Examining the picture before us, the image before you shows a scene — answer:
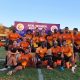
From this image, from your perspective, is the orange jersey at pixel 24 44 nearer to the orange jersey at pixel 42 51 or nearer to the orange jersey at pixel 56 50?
the orange jersey at pixel 42 51

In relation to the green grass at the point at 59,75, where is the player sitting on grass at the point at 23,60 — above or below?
above

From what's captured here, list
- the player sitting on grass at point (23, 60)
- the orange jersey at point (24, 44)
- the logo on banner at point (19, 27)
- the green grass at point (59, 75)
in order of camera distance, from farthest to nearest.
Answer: the logo on banner at point (19, 27) → the orange jersey at point (24, 44) → the player sitting on grass at point (23, 60) → the green grass at point (59, 75)

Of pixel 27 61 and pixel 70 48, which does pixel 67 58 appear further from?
pixel 27 61

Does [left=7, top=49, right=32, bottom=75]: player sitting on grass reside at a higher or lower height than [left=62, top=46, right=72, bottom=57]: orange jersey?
lower

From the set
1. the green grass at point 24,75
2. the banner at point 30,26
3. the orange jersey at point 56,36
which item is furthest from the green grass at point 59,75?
the banner at point 30,26

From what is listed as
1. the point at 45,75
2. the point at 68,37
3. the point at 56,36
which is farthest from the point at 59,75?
the point at 68,37

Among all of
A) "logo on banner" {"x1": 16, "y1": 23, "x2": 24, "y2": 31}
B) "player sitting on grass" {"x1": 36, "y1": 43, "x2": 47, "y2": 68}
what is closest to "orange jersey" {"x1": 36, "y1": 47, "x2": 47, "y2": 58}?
"player sitting on grass" {"x1": 36, "y1": 43, "x2": 47, "y2": 68}

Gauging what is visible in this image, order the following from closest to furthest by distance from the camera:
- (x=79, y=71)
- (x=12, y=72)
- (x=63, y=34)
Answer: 1. (x=12, y=72)
2. (x=79, y=71)
3. (x=63, y=34)

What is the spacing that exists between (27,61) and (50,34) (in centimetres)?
224

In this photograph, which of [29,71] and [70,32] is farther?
[70,32]

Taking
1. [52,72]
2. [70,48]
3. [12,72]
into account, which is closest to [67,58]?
[70,48]

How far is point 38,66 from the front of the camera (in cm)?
1788

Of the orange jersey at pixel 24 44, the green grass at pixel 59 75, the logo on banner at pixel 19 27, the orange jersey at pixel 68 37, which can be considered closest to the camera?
the green grass at pixel 59 75

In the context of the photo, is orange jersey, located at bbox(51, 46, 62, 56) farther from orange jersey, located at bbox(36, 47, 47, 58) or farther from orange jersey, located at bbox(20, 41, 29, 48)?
orange jersey, located at bbox(20, 41, 29, 48)
